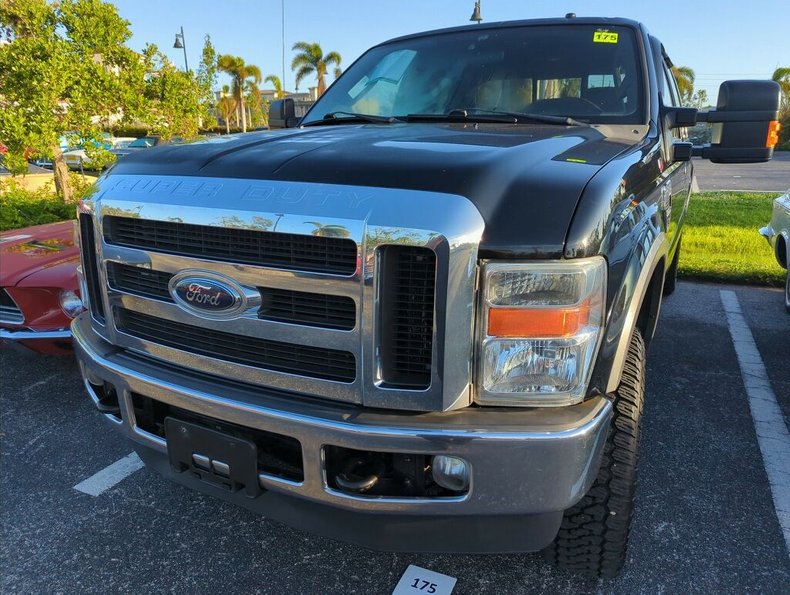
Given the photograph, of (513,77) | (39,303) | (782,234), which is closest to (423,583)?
(513,77)

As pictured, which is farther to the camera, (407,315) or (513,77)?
(513,77)

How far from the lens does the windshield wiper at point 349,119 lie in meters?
2.86

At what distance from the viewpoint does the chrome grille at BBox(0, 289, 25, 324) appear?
3625 mm

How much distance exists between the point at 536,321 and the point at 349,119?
5.98 ft

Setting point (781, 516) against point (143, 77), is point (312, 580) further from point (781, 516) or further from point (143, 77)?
point (143, 77)

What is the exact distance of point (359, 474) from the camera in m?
1.75

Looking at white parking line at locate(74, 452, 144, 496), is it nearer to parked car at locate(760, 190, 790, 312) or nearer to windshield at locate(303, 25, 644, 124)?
windshield at locate(303, 25, 644, 124)

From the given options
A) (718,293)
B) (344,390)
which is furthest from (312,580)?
(718,293)

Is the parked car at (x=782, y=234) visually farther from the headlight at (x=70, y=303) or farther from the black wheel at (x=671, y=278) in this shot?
the headlight at (x=70, y=303)

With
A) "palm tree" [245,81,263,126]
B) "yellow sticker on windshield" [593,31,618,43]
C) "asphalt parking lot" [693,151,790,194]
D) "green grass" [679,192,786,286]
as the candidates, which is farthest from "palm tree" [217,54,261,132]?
"yellow sticker on windshield" [593,31,618,43]

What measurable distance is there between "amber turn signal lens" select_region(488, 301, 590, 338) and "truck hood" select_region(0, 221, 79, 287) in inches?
123

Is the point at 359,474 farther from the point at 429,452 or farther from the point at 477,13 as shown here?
the point at 477,13

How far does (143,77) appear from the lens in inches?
327

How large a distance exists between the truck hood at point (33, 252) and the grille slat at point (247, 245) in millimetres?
2110
